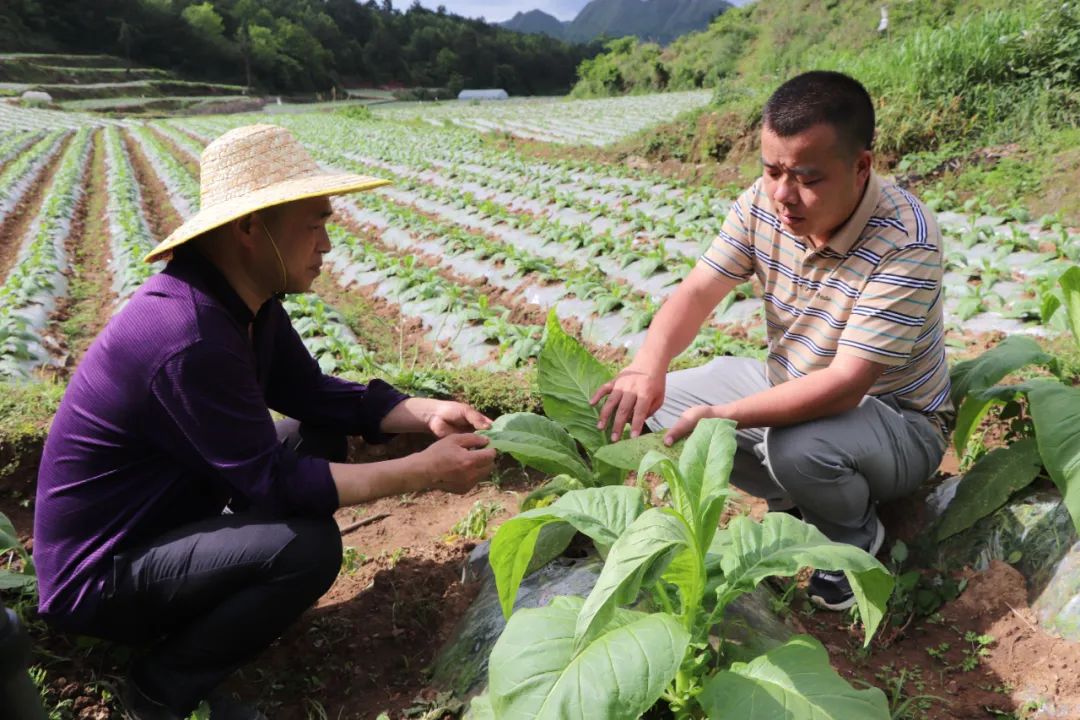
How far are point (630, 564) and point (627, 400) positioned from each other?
107 cm

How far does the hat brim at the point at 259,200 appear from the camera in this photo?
1824 mm

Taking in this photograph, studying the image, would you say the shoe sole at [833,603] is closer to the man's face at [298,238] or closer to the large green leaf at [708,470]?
the large green leaf at [708,470]

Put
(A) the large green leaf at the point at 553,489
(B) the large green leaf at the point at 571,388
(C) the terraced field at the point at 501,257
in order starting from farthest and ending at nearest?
1. (C) the terraced field at the point at 501,257
2. (B) the large green leaf at the point at 571,388
3. (A) the large green leaf at the point at 553,489

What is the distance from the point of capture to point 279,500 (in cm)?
192

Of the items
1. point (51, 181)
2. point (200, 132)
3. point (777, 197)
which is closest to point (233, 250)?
point (777, 197)

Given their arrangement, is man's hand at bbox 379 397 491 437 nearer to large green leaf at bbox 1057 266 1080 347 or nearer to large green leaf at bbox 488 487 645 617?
large green leaf at bbox 488 487 645 617

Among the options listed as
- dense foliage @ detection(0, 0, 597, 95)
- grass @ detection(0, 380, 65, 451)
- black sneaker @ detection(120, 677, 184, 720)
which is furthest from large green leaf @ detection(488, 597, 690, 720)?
dense foliage @ detection(0, 0, 597, 95)

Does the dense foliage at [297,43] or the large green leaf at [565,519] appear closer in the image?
the large green leaf at [565,519]

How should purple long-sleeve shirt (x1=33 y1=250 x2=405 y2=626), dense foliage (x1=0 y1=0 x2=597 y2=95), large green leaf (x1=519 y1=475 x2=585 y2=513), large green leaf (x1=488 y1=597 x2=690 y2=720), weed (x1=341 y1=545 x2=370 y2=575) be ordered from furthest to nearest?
1. dense foliage (x1=0 y1=0 x2=597 y2=95)
2. weed (x1=341 y1=545 x2=370 y2=575)
3. large green leaf (x1=519 y1=475 x2=585 y2=513)
4. purple long-sleeve shirt (x1=33 y1=250 x2=405 y2=626)
5. large green leaf (x1=488 y1=597 x2=690 y2=720)

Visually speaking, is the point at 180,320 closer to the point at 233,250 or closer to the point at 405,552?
the point at 233,250

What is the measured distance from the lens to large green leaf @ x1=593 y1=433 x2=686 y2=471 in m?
1.97

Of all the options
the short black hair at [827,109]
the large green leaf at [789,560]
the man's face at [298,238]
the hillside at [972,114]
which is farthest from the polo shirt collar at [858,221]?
the hillside at [972,114]

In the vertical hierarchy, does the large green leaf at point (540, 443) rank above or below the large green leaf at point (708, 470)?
below

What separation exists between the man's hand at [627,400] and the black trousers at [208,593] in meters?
0.88
